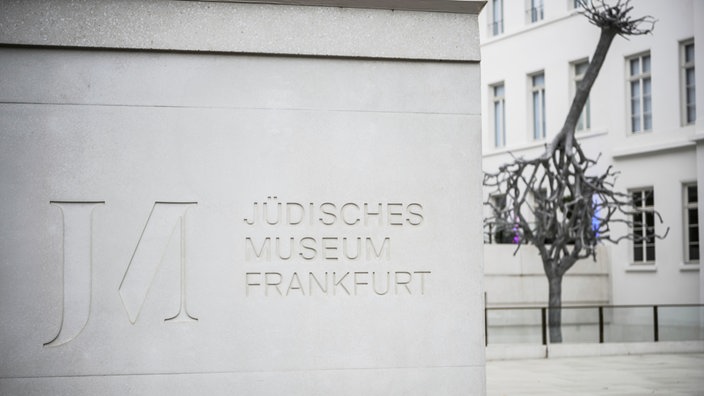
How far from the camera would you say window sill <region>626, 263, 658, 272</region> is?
30.1 metres

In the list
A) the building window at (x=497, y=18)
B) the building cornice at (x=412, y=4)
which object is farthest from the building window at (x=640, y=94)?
the building cornice at (x=412, y=4)

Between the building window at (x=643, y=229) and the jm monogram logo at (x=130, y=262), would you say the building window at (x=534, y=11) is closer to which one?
the building window at (x=643, y=229)

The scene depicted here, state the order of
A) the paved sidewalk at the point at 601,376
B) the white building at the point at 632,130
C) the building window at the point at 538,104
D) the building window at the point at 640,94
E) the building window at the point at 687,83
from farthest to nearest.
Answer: the building window at the point at 538,104, the building window at the point at 640,94, the building window at the point at 687,83, the white building at the point at 632,130, the paved sidewalk at the point at 601,376

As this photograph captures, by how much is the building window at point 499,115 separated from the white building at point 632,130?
1.58 metres

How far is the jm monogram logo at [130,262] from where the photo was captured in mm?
5742

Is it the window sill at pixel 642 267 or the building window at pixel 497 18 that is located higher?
the building window at pixel 497 18

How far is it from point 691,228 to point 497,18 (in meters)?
12.9

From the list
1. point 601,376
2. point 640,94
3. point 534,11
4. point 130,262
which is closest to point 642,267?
point 640,94

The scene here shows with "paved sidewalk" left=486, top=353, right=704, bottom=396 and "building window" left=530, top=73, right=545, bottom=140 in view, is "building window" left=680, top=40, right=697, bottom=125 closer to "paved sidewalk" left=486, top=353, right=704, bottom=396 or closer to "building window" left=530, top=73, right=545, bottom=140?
"building window" left=530, top=73, right=545, bottom=140

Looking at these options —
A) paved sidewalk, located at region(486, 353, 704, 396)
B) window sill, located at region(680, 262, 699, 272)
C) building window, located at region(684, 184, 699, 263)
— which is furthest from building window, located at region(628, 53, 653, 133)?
paved sidewalk, located at region(486, 353, 704, 396)

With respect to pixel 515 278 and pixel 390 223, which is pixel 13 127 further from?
pixel 515 278

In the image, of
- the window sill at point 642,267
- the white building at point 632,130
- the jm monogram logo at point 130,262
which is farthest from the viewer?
the window sill at point 642,267

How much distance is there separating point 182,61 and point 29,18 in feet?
2.97

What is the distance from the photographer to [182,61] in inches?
232
